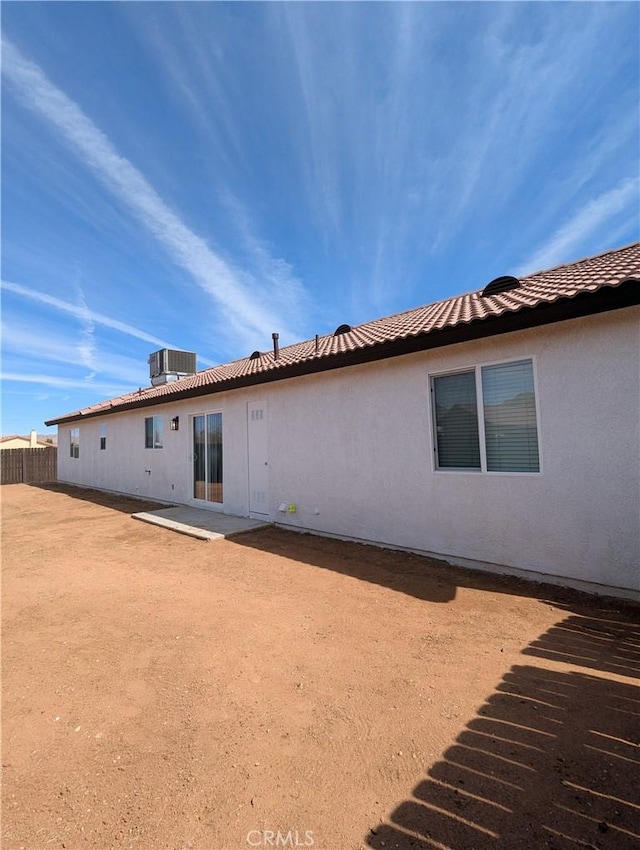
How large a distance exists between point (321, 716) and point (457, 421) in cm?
396

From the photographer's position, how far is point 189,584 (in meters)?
4.77

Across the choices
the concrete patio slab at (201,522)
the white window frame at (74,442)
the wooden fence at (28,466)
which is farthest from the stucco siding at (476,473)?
the wooden fence at (28,466)

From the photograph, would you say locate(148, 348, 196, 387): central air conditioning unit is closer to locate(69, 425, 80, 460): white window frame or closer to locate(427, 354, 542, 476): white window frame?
locate(69, 425, 80, 460): white window frame

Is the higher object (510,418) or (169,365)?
(169,365)

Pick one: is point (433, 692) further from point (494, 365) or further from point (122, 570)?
point (122, 570)

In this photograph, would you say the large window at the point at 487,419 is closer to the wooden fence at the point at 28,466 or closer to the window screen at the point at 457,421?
the window screen at the point at 457,421

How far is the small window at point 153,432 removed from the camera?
38.9 feet

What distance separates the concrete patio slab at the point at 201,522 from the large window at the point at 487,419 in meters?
4.24

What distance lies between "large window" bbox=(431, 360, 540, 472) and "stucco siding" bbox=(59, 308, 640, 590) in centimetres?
14

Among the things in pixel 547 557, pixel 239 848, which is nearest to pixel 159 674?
pixel 239 848

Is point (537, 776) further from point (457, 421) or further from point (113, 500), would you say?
point (113, 500)

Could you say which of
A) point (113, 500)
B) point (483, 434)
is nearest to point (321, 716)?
point (483, 434)

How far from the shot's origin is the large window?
4617mm

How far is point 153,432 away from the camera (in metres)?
12.2
